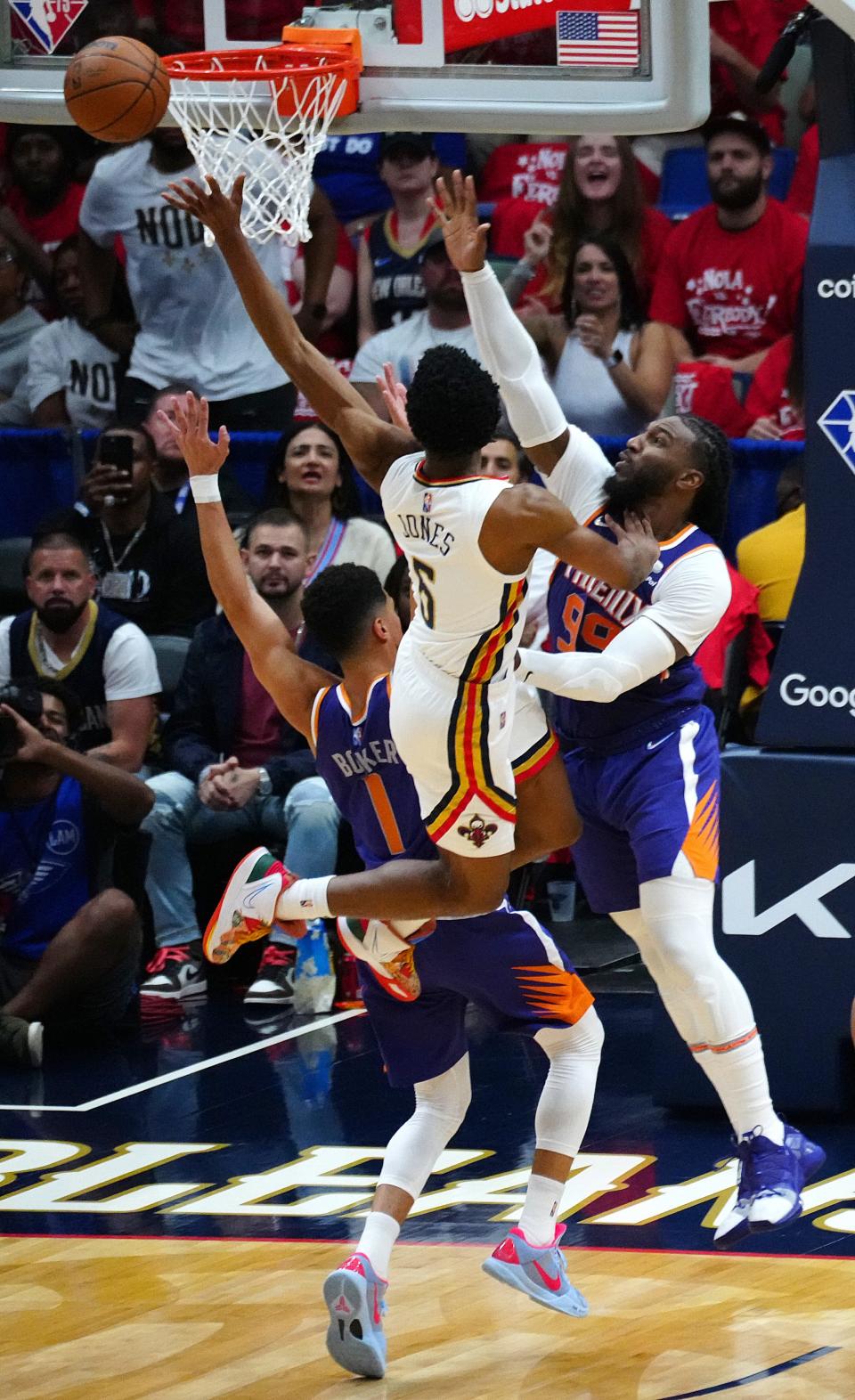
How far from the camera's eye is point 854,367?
6496mm

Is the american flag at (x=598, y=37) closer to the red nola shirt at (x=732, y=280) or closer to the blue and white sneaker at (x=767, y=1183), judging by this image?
the blue and white sneaker at (x=767, y=1183)

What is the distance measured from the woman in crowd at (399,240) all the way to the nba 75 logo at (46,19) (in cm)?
416

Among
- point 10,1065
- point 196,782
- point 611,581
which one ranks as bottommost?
point 10,1065

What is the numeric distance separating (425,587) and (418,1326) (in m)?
1.80

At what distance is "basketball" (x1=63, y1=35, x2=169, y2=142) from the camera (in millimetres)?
5559

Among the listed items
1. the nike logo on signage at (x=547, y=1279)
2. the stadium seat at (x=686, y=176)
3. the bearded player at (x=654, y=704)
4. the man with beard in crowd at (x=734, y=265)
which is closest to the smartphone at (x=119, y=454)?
the man with beard in crowd at (x=734, y=265)

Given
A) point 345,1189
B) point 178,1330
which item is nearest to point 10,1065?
point 345,1189

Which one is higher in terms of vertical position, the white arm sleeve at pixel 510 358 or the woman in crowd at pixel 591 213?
the woman in crowd at pixel 591 213

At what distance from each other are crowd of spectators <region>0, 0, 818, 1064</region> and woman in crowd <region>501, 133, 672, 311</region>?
15 millimetres

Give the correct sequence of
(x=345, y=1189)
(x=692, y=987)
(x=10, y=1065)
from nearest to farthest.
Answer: (x=692, y=987)
(x=345, y=1189)
(x=10, y=1065)

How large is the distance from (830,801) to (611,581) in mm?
2043

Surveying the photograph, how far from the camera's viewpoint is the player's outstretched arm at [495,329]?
532 centimetres

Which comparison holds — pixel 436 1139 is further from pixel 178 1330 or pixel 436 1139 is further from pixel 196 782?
pixel 196 782

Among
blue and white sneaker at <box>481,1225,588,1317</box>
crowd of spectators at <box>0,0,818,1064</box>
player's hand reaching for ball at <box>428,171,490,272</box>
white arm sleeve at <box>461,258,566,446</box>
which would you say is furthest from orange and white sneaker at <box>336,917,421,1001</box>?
crowd of spectators at <box>0,0,818,1064</box>
